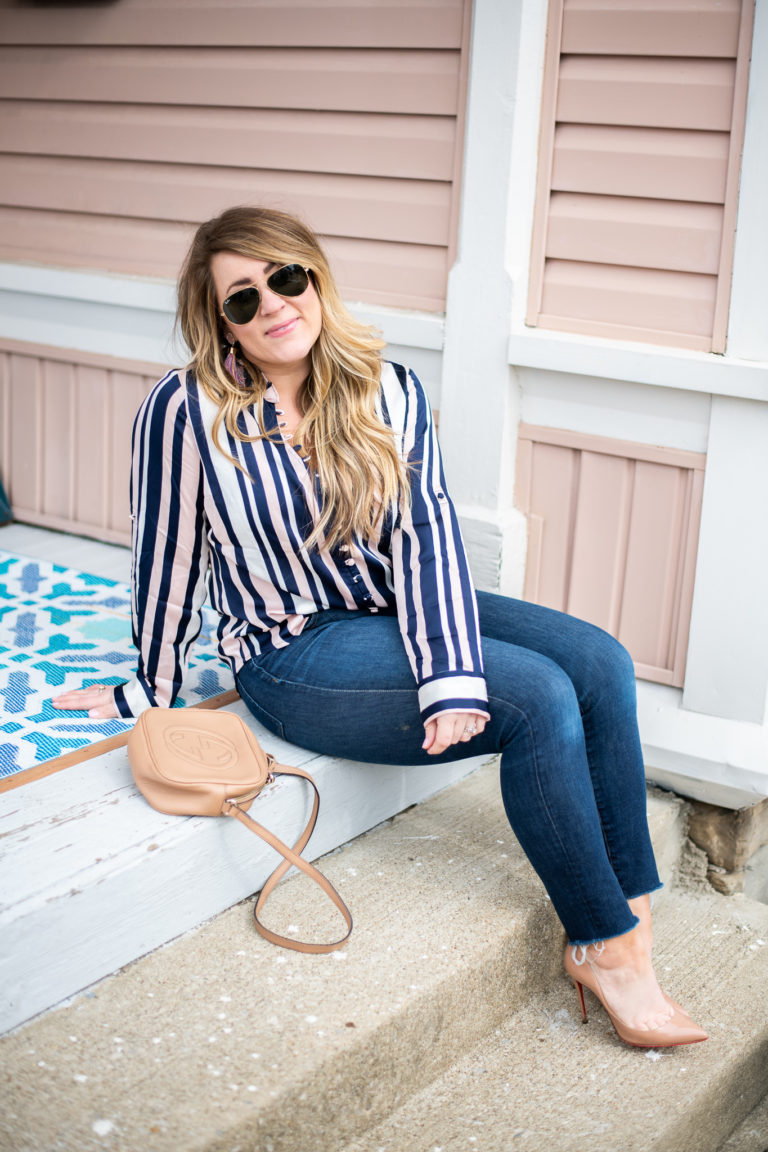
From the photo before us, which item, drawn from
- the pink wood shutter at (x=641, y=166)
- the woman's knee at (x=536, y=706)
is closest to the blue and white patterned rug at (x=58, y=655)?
the woman's knee at (x=536, y=706)

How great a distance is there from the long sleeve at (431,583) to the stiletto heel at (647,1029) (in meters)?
0.52

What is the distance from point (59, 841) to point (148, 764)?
0.63 feet

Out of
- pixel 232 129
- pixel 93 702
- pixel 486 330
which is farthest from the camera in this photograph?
pixel 232 129

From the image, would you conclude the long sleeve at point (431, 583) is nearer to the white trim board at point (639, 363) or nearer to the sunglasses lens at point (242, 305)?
the sunglasses lens at point (242, 305)

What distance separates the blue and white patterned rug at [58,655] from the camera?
236 cm

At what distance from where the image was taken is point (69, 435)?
366 centimetres

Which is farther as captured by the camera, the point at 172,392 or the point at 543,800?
the point at 172,392

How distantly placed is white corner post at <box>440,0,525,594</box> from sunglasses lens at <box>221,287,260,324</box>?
84cm

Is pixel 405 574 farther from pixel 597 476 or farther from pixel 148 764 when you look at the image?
pixel 597 476

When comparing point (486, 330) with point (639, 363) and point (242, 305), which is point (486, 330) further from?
point (242, 305)

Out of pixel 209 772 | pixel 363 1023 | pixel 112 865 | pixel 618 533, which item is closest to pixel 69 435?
pixel 618 533

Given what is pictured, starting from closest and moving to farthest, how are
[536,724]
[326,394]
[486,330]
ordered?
[536,724]
[326,394]
[486,330]

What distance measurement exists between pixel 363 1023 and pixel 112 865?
48 cm

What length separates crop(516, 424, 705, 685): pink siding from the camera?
2697 mm
